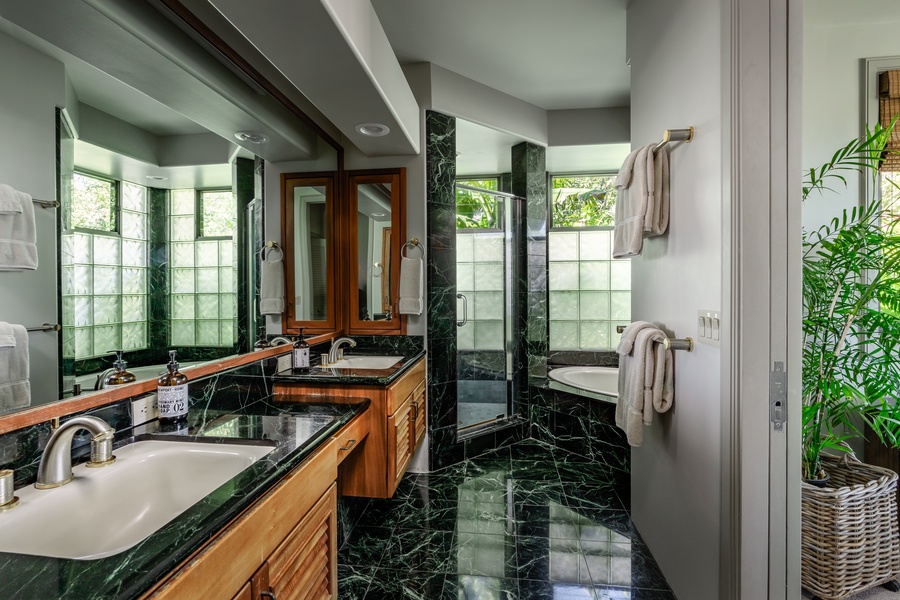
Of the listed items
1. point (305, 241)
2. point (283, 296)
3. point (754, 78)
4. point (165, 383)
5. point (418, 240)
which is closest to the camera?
point (754, 78)

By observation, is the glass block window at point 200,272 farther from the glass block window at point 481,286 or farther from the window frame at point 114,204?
the glass block window at point 481,286

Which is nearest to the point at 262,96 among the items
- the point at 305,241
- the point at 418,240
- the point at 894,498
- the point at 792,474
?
the point at 305,241

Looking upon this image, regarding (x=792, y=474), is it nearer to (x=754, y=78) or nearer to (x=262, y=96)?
(x=754, y=78)

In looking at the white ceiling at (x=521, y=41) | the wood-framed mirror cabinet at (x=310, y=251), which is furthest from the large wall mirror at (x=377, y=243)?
the white ceiling at (x=521, y=41)

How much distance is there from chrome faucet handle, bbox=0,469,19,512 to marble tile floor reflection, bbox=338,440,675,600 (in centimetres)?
133

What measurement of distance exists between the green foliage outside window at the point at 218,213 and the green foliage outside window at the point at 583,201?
321cm

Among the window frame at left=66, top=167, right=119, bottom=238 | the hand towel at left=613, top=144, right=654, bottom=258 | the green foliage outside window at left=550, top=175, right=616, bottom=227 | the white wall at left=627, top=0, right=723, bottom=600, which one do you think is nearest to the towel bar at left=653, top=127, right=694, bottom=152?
the white wall at left=627, top=0, right=723, bottom=600

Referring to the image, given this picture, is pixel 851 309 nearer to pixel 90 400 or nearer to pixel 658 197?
pixel 658 197

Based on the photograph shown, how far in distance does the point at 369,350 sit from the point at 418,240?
2.64ft

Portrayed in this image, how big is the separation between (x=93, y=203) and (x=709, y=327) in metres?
1.86

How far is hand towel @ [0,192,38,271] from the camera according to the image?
0.98m

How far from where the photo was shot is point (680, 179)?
1.73 m

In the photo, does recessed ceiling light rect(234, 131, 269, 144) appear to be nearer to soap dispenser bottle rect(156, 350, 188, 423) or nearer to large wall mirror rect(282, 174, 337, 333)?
large wall mirror rect(282, 174, 337, 333)

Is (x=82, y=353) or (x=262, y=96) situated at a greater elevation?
(x=262, y=96)
